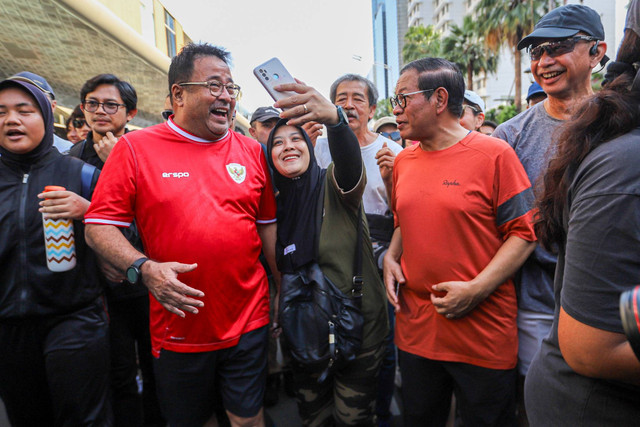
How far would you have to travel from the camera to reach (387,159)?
111 inches

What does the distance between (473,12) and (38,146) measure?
2320 inches

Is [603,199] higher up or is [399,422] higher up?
[603,199]

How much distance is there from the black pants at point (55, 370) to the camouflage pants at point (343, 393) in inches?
44.6

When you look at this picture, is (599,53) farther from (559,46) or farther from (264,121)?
(264,121)

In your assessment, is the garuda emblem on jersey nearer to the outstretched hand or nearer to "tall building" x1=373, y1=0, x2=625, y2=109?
the outstretched hand

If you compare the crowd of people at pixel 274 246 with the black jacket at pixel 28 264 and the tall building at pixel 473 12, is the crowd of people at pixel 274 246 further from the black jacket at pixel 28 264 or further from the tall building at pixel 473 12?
the tall building at pixel 473 12

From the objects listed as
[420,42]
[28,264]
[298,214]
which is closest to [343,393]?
[298,214]

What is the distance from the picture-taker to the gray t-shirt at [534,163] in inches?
79.5

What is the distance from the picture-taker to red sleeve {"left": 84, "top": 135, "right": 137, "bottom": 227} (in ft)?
6.59

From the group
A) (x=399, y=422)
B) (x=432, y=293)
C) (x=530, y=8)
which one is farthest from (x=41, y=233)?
(x=530, y=8)

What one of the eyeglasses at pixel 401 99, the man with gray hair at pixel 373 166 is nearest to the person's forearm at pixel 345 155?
the eyeglasses at pixel 401 99

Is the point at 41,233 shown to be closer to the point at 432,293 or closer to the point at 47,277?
the point at 47,277

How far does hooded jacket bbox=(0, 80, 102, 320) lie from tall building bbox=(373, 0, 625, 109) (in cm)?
3414

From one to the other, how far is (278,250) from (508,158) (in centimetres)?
136
